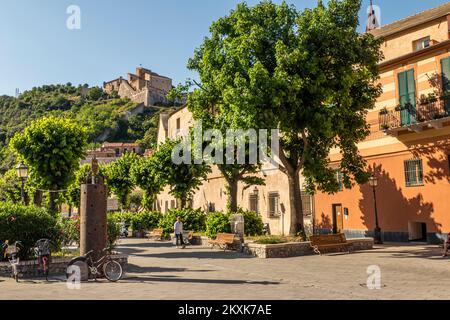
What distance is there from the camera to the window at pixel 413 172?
70.9ft

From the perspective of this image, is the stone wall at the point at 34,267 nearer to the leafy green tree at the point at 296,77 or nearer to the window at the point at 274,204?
the leafy green tree at the point at 296,77

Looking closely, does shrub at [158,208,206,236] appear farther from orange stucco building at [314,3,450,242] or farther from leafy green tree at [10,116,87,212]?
orange stucco building at [314,3,450,242]

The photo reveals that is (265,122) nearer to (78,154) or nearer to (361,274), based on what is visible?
(361,274)

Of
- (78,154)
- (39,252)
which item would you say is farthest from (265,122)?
(78,154)

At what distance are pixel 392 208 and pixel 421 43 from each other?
894 cm

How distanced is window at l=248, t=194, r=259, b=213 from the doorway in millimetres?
6427

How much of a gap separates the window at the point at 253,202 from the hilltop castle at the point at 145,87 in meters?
129

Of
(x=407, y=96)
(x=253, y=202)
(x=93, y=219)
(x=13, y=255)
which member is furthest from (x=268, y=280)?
(x=253, y=202)

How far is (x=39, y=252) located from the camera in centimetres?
1320

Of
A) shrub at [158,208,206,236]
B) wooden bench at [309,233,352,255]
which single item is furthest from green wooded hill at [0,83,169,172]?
wooden bench at [309,233,352,255]

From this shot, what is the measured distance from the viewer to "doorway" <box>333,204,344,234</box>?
25.9 meters

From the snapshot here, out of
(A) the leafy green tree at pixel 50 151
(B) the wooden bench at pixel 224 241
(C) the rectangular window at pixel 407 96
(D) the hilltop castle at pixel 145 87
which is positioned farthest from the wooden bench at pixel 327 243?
(D) the hilltop castle at pixel 145 87

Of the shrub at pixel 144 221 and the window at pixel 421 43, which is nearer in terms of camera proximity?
the window at pixel 421 43

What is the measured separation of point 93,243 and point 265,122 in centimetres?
824
